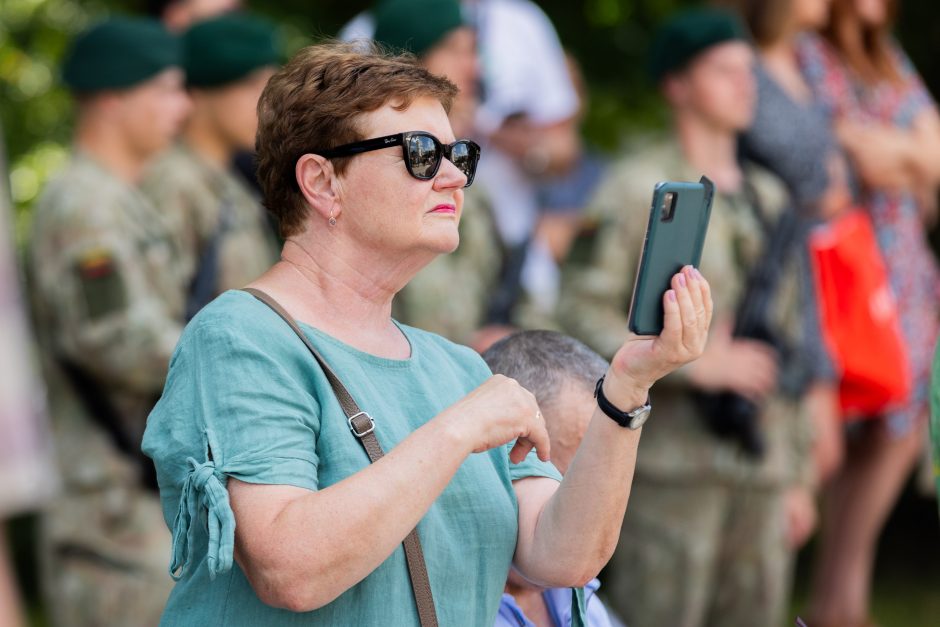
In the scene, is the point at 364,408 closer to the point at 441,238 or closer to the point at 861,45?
the point at 441,238

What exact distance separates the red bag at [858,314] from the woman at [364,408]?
9.98 feet

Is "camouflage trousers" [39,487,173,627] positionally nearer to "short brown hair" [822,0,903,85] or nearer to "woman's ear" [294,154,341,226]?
"woman's ear" [294,154,341,226]

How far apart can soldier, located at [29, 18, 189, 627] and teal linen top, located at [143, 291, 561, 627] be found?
2.26 meters

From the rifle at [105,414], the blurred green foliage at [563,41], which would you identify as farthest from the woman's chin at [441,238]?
the blurred green foliage at [563,41]

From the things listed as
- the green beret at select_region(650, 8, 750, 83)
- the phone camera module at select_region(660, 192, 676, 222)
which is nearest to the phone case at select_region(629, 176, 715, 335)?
the phone camera module at select_region(660, 192, 676, 222)

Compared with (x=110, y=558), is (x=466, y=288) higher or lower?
higher

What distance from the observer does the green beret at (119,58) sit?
514 cm

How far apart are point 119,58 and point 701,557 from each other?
265 cm

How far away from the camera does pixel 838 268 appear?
5637mm

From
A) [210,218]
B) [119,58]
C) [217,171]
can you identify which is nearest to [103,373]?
[210,218]

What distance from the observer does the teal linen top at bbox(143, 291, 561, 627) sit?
2363 millimetres

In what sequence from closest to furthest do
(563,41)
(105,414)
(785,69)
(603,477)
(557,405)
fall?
1. (603,477)
2. (557,405)
3. (105,414)
4. (785,69)
5. (563,41)

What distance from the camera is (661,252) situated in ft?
8.11

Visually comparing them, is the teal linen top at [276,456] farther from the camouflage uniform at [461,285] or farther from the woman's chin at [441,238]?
the camouflage uniform at [461,285]
